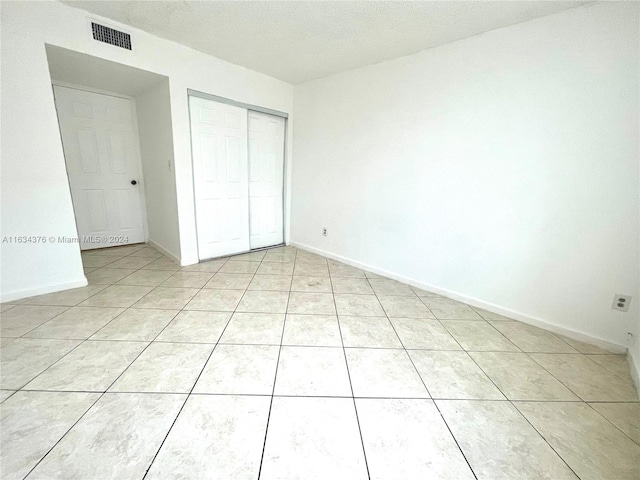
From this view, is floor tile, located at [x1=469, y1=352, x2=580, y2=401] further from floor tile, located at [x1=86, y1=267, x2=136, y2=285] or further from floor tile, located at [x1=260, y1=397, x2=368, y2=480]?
floor tile, located at [x1=86, y1=267, x2=136, y2=285]

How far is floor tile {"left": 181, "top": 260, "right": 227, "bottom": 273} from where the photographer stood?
3.03m

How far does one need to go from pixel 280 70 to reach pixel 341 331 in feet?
10.3

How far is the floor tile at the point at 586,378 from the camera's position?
1.46 meters

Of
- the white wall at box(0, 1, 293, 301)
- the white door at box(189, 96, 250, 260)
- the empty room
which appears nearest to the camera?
the empty room

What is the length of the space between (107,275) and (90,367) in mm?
1656

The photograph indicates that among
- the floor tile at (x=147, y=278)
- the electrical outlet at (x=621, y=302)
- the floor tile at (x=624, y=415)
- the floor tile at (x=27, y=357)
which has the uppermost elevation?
the electrical outlet at (x=621, y=302)

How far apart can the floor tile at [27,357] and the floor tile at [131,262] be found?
57.3 inches

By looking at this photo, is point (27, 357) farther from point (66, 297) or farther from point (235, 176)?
point (235, 176)

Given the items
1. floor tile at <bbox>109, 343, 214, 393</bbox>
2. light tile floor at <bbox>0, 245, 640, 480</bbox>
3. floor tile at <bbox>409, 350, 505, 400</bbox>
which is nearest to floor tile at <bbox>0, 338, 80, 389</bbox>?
light tile floor at <bbox>0, 245, 640, 480</bbox>

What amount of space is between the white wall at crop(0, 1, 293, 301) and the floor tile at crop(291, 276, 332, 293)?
212 centimetres

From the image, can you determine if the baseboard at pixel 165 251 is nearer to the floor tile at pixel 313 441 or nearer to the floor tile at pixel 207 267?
the floor tile at pixel 207 267

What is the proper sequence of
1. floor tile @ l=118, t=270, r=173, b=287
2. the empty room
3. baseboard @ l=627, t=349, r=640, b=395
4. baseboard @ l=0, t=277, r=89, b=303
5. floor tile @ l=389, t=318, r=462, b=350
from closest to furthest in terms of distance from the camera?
the empty room < baseboard @ l=627, t=349, r=640, b=395 < floor tile @ l=389, t=318, r=462, b=350 < baseboard @ l=0, t=277, r=89, b=303 < floor tile @ l=118, t=270, r=173, b=287

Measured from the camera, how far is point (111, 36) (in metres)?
2.27

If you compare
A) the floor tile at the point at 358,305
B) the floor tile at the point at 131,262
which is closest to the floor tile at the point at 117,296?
the floor tile at the point at 131,262
